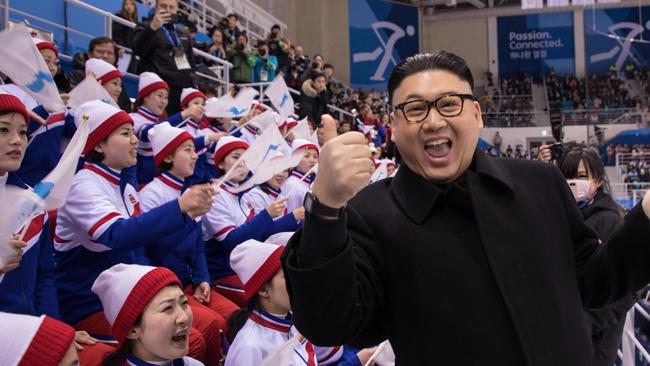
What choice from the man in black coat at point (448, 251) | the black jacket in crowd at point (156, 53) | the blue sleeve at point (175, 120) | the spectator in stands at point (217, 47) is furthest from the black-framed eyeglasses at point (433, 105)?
the spectator in stands at point (217, 47)

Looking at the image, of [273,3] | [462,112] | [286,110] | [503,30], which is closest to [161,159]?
[462,112]

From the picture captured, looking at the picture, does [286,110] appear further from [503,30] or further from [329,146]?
[503,30]

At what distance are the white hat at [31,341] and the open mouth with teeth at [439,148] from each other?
1.10 meters

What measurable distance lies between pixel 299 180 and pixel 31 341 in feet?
11.6

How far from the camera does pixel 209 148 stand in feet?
16.5

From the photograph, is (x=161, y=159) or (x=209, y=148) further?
(x=209, y=148)

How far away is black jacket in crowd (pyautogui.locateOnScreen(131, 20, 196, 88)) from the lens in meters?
5.88

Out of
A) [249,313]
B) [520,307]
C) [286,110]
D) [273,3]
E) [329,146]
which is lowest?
[249,313]

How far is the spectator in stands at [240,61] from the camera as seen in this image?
9.57 m

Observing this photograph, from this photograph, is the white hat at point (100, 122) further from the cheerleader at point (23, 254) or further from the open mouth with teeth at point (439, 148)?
the open mouth with teeth at point (439, 148)

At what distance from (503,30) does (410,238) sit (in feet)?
90.6

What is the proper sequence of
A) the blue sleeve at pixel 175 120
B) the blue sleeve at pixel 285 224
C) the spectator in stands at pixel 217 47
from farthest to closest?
1. the spectator in stands at pixel 217 47
2. the blue sleeve at pixel 175 120
3. the blue sleeve at pixel 285 224

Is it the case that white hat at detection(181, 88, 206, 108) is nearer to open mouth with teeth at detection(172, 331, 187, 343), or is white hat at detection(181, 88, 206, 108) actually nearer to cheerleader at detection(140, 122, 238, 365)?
cheerleader at detection(140, 122, 238, 365)

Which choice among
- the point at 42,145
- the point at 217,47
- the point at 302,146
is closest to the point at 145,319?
the point at 42,145
